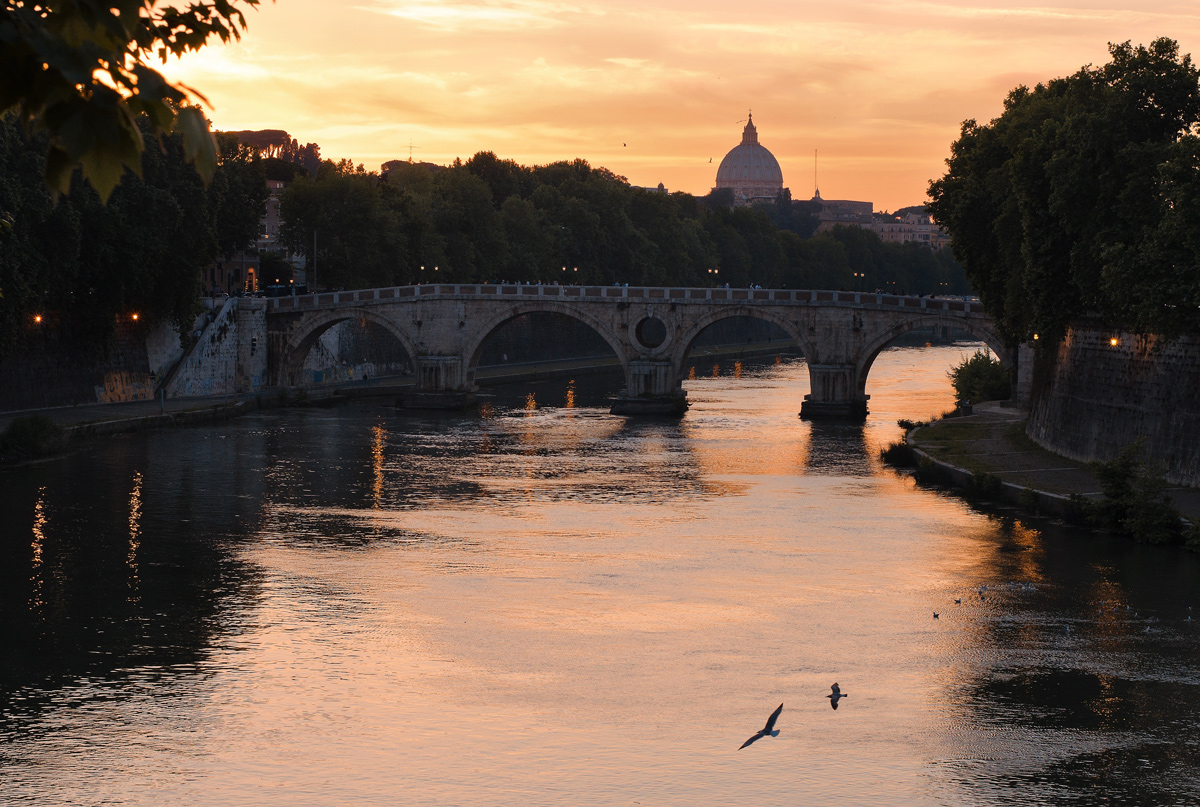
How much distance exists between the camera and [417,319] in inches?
2749

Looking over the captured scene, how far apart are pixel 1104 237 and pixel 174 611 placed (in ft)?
81.2

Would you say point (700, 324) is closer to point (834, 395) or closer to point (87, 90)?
point (834, 395)

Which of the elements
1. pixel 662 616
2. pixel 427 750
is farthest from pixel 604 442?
pixel 427 750

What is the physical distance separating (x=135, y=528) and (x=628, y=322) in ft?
125

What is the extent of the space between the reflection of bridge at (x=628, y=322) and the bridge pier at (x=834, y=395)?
2.4 inches

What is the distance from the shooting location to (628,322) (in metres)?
68.9

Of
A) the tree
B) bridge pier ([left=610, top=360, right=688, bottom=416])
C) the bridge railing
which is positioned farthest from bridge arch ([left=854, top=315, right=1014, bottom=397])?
the tree

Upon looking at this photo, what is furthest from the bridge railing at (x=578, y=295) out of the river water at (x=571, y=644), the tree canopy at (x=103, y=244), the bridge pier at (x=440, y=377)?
the river water at (x=571, y=644)

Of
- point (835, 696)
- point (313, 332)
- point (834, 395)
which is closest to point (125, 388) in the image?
point (313, 332)

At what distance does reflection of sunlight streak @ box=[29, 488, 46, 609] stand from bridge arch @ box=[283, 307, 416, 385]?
1229 inches

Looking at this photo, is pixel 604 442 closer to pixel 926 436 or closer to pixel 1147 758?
pixel 926 436

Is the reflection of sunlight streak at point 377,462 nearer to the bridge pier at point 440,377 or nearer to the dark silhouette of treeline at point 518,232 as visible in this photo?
the bridge pier at point 440,377

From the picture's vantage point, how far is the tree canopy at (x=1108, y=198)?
33375mm

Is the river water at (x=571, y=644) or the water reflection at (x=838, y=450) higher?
the water reflection at (x=838, y=450)
